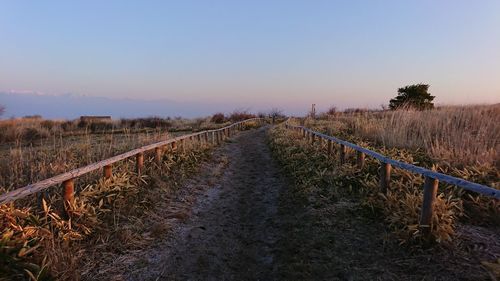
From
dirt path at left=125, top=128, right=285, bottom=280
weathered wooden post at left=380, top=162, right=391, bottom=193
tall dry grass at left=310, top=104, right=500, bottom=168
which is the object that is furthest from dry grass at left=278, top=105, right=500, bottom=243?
dirt path at left=125, top=128, right=285, bottom=280

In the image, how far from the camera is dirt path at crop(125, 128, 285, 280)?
4.73 m

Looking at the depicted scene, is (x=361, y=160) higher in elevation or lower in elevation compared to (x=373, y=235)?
higher

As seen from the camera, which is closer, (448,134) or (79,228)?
(79,228)

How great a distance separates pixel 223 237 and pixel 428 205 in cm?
292

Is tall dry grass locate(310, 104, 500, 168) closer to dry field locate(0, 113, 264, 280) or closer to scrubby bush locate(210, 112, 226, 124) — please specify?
dry field locate(0, 113, 264, 280)

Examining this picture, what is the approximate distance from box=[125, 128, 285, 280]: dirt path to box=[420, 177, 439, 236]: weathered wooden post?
6.12ft

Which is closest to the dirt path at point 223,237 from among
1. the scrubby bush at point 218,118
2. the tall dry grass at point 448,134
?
the tall dry grass at point 448,134

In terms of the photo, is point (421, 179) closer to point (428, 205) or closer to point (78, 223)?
point (428, 205)

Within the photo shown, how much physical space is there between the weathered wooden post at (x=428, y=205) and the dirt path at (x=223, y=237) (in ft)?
6.12

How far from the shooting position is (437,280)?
152 inches

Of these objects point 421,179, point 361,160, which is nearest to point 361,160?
point 361,160

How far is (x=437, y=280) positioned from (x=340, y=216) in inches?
88.5

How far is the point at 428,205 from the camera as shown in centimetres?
462

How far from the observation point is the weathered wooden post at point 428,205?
4.59m
